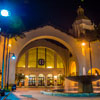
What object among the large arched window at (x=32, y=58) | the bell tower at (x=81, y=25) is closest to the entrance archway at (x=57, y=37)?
the bell tower at (x=81, y=25)

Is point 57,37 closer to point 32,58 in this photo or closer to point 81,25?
point 81,25

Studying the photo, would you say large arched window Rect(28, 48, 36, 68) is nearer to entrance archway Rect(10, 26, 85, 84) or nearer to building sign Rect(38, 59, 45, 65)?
building sign Rect(38, 59, 45, 65)

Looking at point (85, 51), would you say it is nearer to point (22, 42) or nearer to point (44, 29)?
point (44, 29)

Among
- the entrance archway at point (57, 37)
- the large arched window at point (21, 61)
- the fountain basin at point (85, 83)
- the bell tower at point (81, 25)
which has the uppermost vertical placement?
the bell tower at point (81, 25)

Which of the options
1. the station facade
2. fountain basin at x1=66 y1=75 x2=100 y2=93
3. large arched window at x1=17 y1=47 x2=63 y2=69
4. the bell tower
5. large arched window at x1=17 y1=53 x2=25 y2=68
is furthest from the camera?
large arched window at x1=17 y1=47 x2=63 y2=69

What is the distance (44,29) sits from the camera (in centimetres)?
3491

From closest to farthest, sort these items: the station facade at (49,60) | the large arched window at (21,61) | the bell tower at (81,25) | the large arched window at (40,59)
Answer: the bell tower at (81,25) < the station facade at (49,60) < the large arched window at (21,61) < the large arched window at (40,59)

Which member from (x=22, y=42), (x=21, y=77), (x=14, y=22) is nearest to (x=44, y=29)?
(x=22, y=42)

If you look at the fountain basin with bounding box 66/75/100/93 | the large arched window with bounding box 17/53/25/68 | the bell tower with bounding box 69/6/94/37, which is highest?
the bell tower with bounding box 69/6/94/37

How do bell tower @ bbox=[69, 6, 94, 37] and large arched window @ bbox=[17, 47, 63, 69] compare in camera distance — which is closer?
bell tower @ bbox=[69, 6, 94, 37]

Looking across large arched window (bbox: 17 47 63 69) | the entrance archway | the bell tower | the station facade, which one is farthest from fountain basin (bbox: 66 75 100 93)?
large arched window (bbox: 17 47 63 69)

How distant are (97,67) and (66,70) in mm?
10900

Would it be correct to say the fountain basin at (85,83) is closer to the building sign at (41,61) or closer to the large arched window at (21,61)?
the building sign at (41,61)

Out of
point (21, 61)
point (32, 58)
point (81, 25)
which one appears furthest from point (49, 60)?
point (81, 25)
